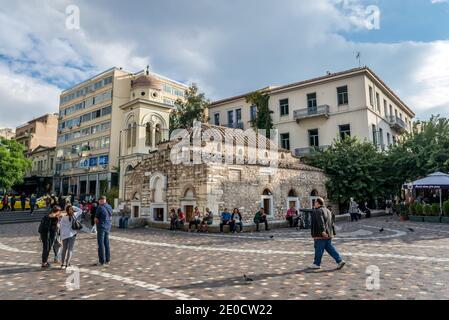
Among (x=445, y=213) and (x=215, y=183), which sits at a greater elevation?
(x=215, y=183)

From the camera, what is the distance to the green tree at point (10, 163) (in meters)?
36.2

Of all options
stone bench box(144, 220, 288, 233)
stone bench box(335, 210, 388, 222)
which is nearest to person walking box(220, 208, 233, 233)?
stone bench box(144, 220, 288, 233)

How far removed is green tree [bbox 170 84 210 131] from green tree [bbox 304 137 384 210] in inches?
691

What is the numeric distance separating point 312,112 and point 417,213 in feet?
50.7

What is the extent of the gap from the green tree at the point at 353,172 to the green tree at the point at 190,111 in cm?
1756

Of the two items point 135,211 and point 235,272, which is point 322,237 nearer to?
point 235,272

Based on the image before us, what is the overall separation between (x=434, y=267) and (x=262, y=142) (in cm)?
1699

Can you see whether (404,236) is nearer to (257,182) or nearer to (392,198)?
(257,182)

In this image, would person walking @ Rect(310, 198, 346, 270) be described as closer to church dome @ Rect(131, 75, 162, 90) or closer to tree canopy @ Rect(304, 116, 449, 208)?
tree canopy @ Rect(304, 116, 449, 208)

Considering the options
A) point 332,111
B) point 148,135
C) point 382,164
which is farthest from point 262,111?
point 382,164

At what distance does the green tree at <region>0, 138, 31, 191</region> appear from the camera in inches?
1423

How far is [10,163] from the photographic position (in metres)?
36.7

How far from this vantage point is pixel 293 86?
3416 cm
